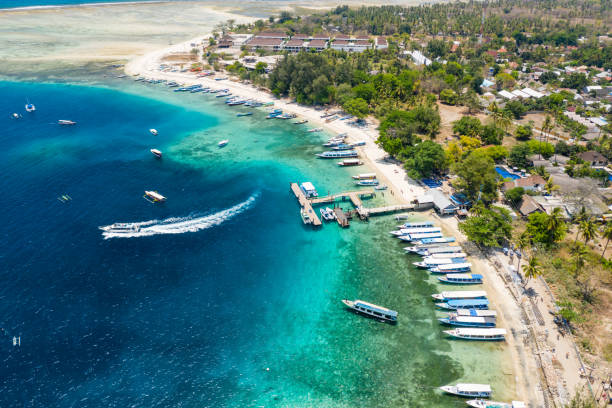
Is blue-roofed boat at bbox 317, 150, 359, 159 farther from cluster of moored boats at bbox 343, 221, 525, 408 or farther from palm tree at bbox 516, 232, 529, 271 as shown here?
palm tree at bbox 516, 232, 529, 271

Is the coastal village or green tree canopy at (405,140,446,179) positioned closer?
the coastal village

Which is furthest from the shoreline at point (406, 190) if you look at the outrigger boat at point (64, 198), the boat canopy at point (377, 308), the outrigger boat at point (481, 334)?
the outrigger boat at point (64, 198)

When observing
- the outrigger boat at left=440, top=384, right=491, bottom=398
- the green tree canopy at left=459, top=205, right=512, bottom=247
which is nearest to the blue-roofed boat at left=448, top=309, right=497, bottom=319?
the outrigger boat at left=440, top=384, right=491, bottom=398

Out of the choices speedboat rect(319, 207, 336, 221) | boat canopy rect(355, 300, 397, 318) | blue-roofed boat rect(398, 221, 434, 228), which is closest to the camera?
boat canopy rect(355, 300, 397, 318)

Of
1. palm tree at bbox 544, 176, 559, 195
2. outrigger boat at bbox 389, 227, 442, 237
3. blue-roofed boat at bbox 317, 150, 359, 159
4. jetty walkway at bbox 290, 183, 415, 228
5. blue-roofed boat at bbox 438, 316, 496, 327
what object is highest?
blue-roofed boat at bbox 317, 150, 359, 159

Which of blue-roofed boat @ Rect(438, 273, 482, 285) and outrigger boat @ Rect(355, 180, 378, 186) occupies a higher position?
outrigger boat @ Rect(355, 180, 378, 186)

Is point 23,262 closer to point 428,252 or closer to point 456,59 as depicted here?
point 428,252

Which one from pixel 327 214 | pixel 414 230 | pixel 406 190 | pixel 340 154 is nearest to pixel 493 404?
pixel 414 230

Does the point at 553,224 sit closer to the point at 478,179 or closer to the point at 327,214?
the point at 478,179

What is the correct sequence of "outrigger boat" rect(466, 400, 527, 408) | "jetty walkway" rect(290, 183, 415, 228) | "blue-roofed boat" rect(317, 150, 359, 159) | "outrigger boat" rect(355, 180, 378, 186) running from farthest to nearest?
"blue-roofed boat" rect(317, 150, 359, 159) < "outrigger boat" rect(355, 180, 378, 186) < "jetty walkway" rect(290, 183, 415, 228) < "outrigger boat" rect(466, 400, 527, 408)
